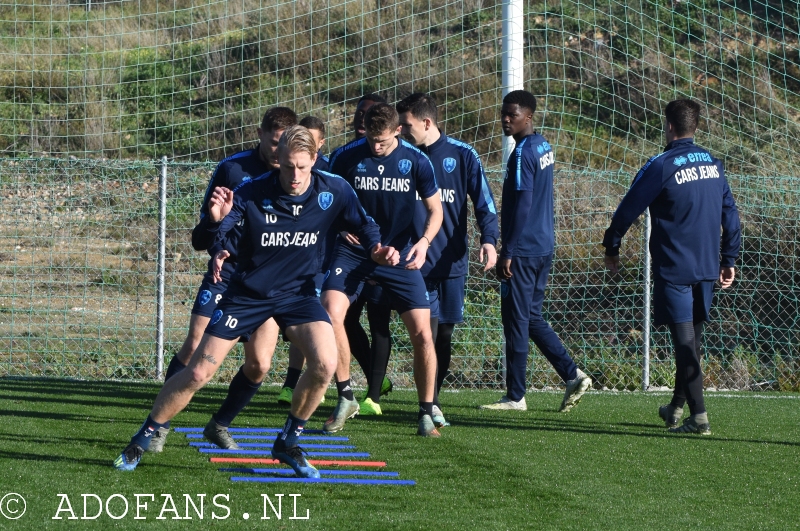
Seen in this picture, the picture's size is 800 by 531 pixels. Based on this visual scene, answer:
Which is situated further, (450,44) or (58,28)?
(58,28)

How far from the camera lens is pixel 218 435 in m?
5.79

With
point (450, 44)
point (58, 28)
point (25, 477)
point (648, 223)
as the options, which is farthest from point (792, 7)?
point (25, 477)

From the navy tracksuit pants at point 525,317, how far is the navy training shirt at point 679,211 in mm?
1092

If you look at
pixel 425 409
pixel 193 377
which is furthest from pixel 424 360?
pixel 193 377

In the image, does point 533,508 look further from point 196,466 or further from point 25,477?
point 25,477

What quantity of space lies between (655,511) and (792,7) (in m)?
15.5

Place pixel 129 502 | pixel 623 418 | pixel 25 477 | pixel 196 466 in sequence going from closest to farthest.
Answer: pixel 129 502
pixel 25 477
pixel 196 466
pixel 623 418

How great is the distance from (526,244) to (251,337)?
2.75 metres

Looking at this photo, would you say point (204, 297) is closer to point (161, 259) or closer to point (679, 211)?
point (679, 211)

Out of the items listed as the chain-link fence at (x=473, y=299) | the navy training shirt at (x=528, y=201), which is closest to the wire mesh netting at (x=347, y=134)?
the chain-link fence at (x=473, y=299)

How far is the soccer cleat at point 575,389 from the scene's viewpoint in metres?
7.89

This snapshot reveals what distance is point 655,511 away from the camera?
15.6 ft

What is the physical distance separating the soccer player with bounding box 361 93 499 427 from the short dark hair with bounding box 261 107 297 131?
109 cm

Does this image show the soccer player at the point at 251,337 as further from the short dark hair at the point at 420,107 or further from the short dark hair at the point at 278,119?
the short dark hair at the point at 420,107
